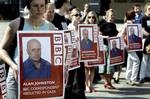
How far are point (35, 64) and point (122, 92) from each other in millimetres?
5260

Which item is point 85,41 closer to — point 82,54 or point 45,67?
point 82,54

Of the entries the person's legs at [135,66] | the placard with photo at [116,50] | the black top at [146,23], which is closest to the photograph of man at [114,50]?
the placard with photo at [116,50]

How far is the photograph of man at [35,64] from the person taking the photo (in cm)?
415

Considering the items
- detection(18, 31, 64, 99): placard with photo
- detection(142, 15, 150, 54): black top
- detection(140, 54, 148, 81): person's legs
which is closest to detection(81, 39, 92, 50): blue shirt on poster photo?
detection(142, 15, 150, 54): black top

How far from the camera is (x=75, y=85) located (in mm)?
7832

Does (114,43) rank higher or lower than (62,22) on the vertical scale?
lower

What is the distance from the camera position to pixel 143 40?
10.5 m

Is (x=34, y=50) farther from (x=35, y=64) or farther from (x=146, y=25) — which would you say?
(x=146, y=25)

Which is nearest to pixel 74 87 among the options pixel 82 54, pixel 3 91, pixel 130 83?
pixel 82 54

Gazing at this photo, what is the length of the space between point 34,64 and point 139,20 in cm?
685

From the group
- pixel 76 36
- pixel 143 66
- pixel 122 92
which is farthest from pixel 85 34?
pixel 143 66

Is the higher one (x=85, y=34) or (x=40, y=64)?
(x=40, y=64)

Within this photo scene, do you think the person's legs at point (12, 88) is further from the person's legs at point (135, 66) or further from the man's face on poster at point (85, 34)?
the person's legs at point (135, 66)

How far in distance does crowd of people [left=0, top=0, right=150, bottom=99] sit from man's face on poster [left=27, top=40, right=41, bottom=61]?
122mm
